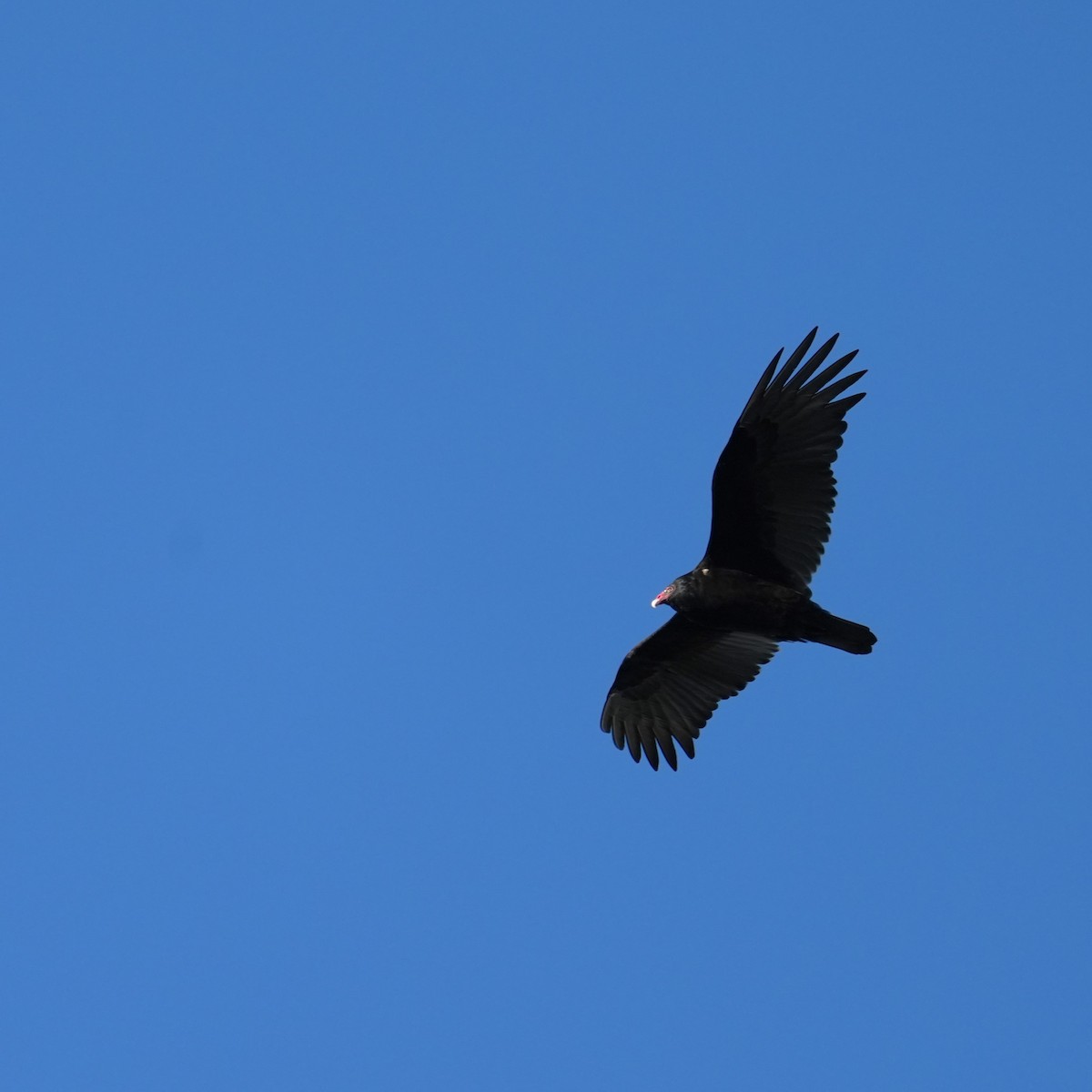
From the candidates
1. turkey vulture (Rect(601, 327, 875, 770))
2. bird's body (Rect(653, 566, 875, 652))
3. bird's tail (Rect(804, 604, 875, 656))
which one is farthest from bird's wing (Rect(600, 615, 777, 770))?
bird's tail (Rect(804, 604, 875, 656))

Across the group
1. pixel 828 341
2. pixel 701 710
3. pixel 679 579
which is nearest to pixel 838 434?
pixel 828 341

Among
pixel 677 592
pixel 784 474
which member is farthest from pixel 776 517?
pixel 677 592

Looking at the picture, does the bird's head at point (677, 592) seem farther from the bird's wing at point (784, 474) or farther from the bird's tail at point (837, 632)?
the bird's tail at point (837, 632)

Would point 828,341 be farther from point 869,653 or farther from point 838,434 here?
point 869,653

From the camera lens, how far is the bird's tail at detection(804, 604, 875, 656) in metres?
12.0

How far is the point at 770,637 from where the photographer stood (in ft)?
42.1

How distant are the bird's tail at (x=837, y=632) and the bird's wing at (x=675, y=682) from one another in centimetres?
102

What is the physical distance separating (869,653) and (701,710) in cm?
207

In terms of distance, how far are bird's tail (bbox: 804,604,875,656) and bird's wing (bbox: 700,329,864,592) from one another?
43cm

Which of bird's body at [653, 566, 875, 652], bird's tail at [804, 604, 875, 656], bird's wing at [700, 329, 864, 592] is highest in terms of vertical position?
bird's wing at [700, 329, 864, 592]

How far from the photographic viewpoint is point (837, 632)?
1218cm

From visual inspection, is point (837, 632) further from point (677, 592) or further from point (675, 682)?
point (675, 682)

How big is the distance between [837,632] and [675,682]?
6.68 ft

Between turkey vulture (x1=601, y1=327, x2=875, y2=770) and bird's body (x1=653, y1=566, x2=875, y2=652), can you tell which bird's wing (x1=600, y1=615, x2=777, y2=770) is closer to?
turkey vulture (x1=601, y1=327, x2=875, y2=770)
